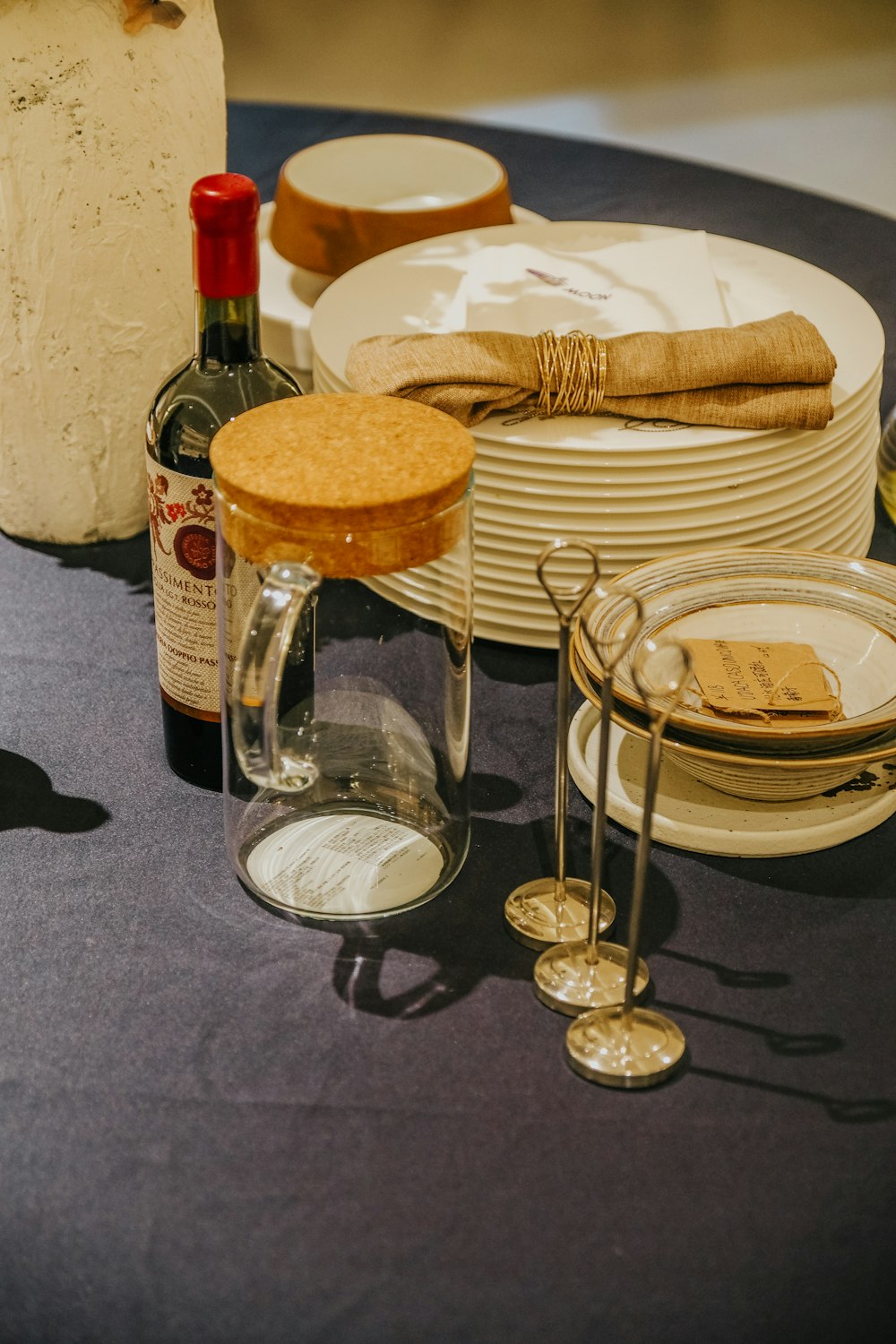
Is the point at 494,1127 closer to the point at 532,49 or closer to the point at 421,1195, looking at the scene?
the point at 421,1195

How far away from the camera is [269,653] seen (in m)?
0.53

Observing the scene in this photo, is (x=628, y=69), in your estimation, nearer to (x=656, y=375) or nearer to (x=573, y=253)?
(x=573, y=253)

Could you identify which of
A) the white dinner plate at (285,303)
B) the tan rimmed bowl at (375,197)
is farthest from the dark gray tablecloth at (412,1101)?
the tan rimmed bowl at (375,197)

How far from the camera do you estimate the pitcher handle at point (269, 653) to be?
53 centimetres

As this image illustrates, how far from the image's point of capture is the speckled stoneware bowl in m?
0.71

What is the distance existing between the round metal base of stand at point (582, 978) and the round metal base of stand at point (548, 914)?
0.01 meters

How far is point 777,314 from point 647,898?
1.37ft

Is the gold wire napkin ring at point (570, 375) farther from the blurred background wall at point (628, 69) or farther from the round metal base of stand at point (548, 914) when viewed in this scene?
the blurred background wall at point (628, 69)

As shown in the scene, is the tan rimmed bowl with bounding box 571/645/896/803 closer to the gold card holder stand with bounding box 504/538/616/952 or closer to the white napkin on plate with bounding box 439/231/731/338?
the gold card holder stand with bounding box 504/538/616/952

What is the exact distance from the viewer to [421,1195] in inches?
20.4

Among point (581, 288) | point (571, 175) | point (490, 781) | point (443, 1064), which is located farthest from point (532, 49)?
point (443, 1064)

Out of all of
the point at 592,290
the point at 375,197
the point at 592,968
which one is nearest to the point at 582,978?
the point at 592,968

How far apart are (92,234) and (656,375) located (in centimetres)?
35

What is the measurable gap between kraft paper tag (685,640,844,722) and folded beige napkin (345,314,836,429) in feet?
0.52
